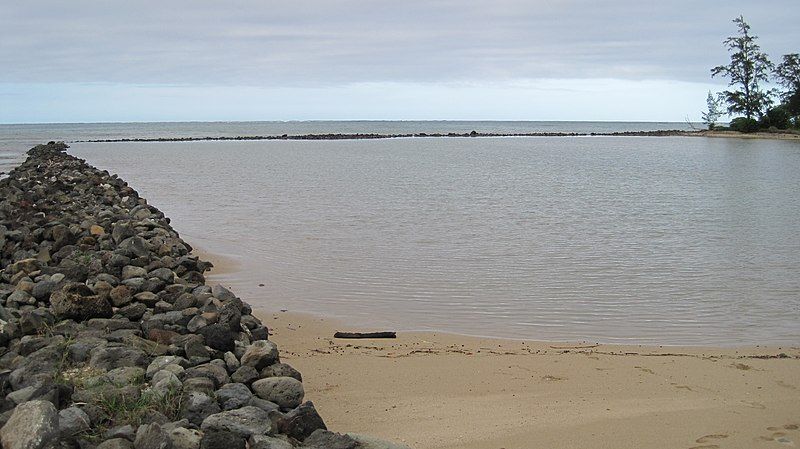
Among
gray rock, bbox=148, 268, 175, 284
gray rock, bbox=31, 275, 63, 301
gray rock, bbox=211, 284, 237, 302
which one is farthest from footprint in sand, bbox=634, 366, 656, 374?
gray rock, bbox=31, 275, 63, 301

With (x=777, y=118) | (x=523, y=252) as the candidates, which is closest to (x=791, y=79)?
(x=777, y=118)

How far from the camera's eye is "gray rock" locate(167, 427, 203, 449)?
3439 millimetres

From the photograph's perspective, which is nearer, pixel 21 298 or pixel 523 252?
pixel 21 298

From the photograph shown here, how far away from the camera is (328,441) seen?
362 cm

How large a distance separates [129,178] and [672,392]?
22.2 meters

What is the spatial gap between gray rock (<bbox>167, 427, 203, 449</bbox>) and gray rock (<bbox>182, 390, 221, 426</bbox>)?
0.20 meters

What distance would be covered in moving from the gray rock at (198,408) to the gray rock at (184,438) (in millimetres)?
197

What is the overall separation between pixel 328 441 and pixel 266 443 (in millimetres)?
316

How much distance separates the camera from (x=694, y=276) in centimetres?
844

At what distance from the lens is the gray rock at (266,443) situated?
3447 millimetres

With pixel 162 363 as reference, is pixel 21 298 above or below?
above

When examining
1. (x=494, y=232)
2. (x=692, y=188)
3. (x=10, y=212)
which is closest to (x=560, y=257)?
(x=494, y=232)

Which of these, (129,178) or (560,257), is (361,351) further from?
(129,178)

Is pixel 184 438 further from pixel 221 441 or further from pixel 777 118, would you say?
pixel 777 118
